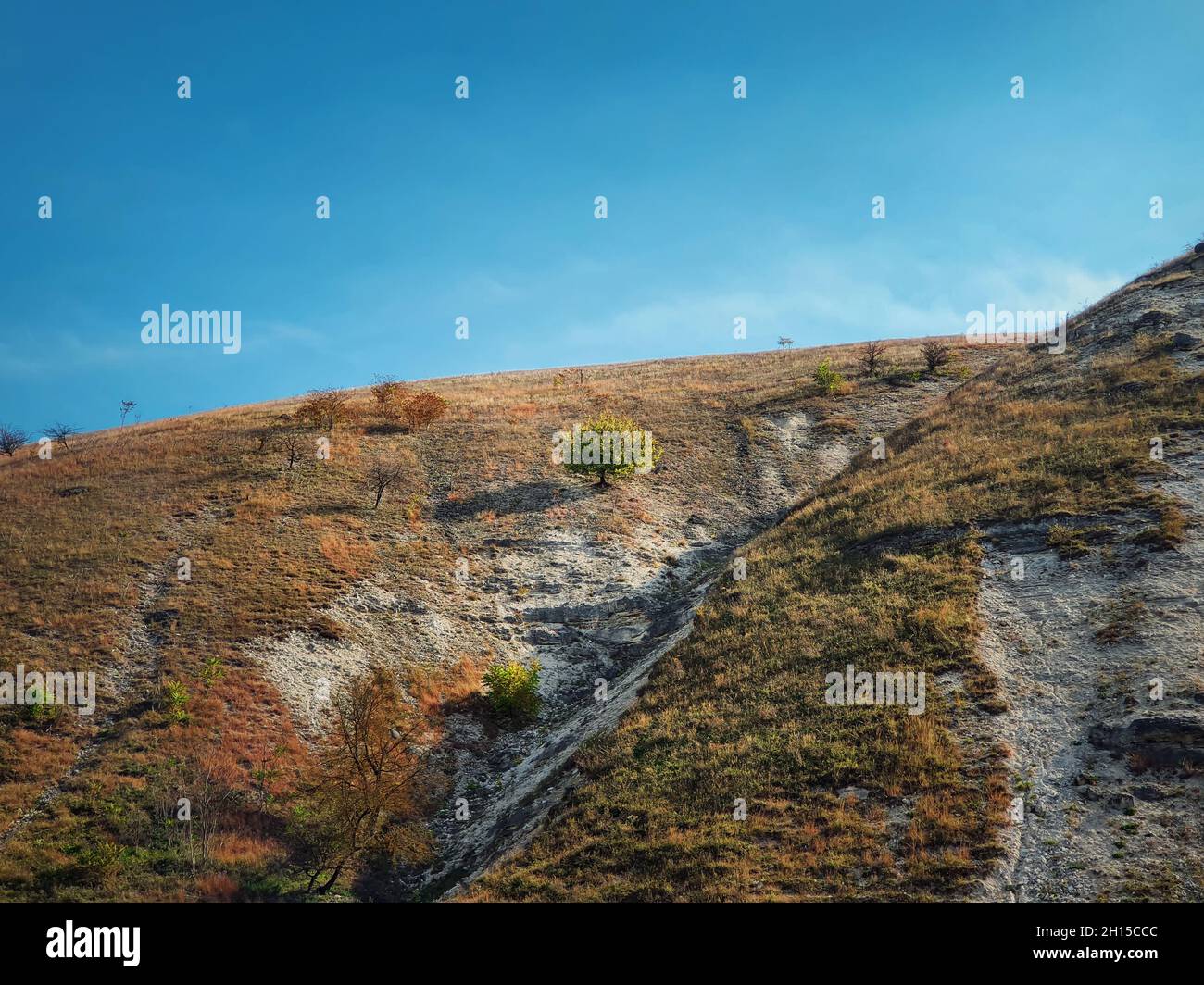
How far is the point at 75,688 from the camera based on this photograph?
2645 cm

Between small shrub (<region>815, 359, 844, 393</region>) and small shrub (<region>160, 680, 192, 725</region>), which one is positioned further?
small shrub (<region>815, 359, 844, 393</region>)

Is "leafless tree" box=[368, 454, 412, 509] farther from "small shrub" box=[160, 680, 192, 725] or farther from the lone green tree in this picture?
"small shrub" box=[160, 680, 192, 725]

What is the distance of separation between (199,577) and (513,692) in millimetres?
15411

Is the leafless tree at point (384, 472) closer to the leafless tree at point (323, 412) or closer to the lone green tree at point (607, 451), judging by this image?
the leafless tree at point (323, 412)

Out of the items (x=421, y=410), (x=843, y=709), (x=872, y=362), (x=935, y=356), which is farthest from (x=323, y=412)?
(x=935, y=356)

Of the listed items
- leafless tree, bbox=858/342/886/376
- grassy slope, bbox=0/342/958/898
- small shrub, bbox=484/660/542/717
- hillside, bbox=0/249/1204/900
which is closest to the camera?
hillside, bbox=0/249/1204/900

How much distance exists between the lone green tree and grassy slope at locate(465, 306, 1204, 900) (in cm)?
1297

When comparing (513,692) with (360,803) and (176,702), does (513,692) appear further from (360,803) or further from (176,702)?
(176,702)

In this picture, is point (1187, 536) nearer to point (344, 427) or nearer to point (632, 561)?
point (632, 561)

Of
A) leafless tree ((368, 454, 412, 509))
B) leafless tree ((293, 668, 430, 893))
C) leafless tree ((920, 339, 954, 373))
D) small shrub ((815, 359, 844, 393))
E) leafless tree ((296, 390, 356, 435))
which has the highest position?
leafless tree ((920, 339, 954, 373))

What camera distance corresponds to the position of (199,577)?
3397 centimetres

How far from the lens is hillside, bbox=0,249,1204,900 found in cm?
1772

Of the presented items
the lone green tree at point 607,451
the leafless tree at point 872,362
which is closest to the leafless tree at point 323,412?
the lone green tree at point 607,451

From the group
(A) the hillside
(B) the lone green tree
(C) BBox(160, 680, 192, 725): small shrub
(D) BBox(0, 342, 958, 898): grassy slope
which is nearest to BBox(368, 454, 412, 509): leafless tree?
(A) the hillside
